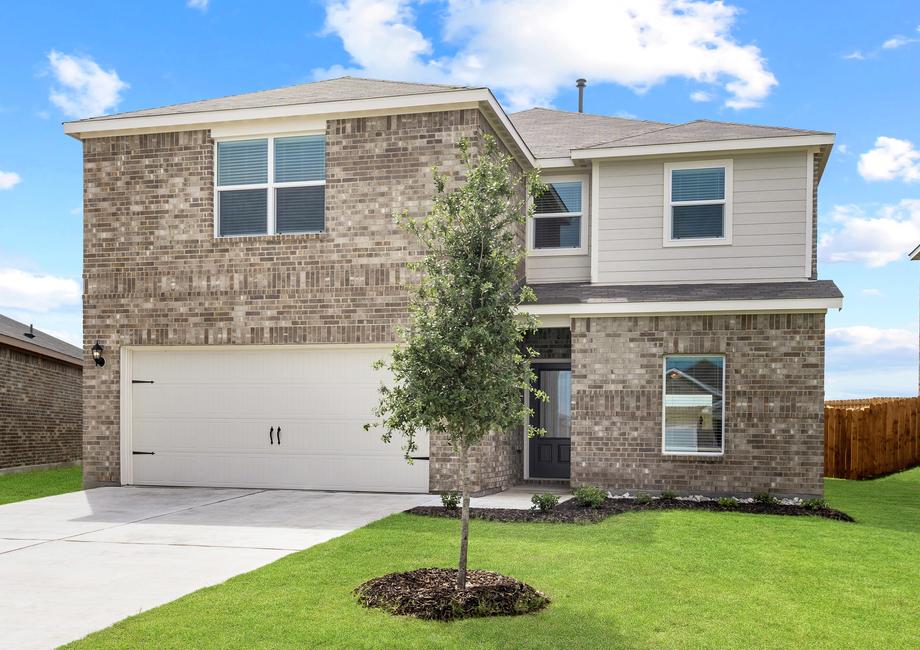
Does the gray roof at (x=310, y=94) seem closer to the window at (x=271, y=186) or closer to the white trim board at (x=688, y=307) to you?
the window at (x=271, y=186)

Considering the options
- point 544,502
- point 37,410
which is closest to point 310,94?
point 544,502

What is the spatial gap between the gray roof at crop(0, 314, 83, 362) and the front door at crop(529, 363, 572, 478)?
12.5 m

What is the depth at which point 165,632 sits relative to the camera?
20.9 ft

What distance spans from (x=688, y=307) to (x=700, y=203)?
252cm

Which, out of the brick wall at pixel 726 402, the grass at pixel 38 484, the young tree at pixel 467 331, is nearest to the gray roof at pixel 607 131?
the brick wall at pixel 726 402

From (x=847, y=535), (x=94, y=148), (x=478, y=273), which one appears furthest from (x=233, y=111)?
(x=847, y=535)

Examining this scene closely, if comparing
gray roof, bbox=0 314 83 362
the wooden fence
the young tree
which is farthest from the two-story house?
gray roof, bbox=0 314 83 362

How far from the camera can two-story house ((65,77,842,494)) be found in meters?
13.8

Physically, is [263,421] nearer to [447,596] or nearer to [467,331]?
[447,596]

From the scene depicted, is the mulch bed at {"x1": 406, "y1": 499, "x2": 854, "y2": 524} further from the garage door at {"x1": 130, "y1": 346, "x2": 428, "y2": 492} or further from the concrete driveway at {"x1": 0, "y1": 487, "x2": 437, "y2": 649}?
the garage door at {"x1": 130, "y1": 346, "x2": 428, "y2": 492}

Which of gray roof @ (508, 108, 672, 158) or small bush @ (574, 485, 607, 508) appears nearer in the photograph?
small bush @ (574, 485, 607, 508)

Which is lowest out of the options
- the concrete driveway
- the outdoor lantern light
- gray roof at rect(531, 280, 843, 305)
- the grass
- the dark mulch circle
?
the grass

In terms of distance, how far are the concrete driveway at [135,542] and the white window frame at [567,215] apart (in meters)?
5.43

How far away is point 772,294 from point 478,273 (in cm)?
798
